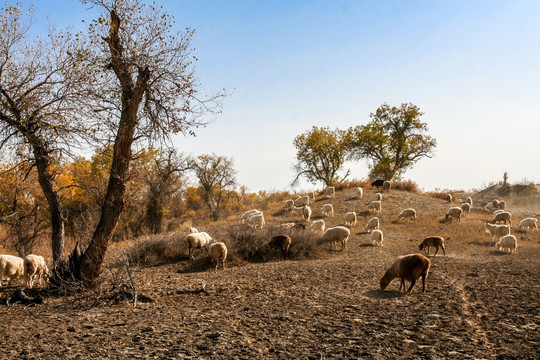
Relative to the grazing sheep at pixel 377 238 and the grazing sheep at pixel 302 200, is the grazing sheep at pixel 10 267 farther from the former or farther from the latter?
the grazing sheep at pixel 302 200

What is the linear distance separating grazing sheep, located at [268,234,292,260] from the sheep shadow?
625 centimetres

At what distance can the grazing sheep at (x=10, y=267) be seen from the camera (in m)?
9.89

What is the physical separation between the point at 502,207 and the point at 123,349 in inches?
1306

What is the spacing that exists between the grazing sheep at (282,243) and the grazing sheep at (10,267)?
322 inches

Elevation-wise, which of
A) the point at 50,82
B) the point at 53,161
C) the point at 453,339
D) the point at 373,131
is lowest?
the point at 453,339

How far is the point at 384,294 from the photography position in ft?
28.8

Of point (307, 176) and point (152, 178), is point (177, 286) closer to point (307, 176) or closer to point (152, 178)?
point (152, 178)

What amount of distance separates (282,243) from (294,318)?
27.4ft

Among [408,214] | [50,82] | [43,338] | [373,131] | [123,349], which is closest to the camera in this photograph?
[123,349]

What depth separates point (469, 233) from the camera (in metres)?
21.1

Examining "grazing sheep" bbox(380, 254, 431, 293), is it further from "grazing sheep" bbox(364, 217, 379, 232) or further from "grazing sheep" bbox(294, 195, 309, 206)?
"grazing sheep" bbox(294, 195, 309, 206)

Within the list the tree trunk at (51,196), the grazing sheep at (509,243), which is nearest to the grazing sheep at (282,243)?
the tree trunk at (51,196)

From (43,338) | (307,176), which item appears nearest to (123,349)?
(43,338)

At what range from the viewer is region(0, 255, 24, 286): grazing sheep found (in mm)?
9893
